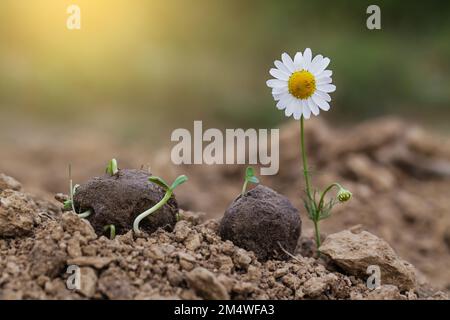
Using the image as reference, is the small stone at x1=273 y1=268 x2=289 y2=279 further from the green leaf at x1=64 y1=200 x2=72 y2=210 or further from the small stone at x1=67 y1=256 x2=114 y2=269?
the green leaf at x1=64 y1=200 x2=72 y2=210

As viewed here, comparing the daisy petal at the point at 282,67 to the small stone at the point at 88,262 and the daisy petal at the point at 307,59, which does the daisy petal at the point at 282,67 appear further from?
the small stone at the point at 88,262

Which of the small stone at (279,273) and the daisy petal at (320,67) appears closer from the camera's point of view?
the small stone at (279,273)

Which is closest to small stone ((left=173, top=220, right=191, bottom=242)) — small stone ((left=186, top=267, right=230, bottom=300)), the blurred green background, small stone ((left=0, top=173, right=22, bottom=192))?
small stone ((left=186, top=267, right=230, bottom=300))

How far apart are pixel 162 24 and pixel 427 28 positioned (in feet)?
9.35

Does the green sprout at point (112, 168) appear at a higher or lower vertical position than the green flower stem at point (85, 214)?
higher

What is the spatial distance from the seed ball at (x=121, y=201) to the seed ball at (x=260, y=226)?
0.23 m

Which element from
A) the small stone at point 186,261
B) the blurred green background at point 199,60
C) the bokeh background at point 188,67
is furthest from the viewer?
the blurred green background at point 199,60

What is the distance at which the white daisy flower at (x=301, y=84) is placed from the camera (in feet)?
8.11

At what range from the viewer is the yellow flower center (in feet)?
8.11

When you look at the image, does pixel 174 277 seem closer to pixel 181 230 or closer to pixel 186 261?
pixel 186 261

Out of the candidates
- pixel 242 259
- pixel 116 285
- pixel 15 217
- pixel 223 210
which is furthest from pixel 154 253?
pixel 223 210

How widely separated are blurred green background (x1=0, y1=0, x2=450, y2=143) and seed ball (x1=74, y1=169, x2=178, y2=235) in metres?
4.28

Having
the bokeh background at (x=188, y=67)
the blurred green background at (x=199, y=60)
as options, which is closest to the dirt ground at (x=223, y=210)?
the bokeh background at (x=188, y=67)
